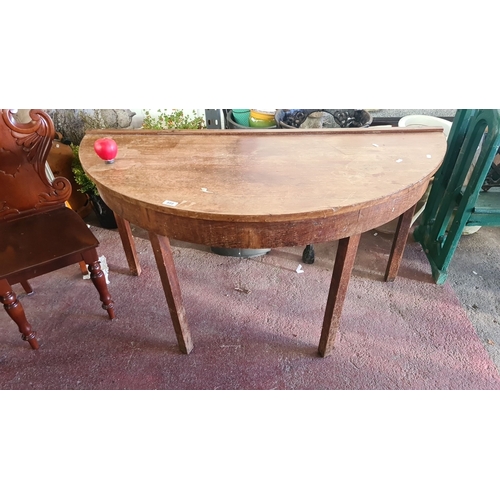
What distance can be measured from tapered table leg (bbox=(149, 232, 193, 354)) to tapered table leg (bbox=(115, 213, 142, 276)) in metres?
0.65

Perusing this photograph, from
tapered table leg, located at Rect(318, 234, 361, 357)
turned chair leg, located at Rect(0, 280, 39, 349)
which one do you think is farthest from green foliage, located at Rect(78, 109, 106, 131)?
tapered table leg, located at Rect(318, 234, 361, 357)

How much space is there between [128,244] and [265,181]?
1.13 metres

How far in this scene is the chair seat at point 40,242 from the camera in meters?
1.51

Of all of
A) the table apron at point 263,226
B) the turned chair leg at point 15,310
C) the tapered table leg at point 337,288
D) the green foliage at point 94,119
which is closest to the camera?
the table apron at point 263,226

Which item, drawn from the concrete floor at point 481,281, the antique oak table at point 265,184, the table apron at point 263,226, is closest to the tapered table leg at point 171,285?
the antique oak table at point 265,184

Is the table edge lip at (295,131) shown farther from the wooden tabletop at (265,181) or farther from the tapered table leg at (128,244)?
the tapered table leg at (128,244)

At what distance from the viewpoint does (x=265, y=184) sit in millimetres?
1228

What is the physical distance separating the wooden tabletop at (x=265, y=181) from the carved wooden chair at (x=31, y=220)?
0.95ft

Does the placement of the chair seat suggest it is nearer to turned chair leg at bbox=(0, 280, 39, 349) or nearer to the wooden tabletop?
turned chair leg at bbox=(0, 280, 39, 349)

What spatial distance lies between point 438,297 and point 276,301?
0.93 m

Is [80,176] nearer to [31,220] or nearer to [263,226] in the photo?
[31,220]

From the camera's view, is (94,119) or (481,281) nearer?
(481,281)

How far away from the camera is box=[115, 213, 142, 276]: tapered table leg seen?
1986 mm

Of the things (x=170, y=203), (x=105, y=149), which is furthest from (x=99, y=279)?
(x=170, y=203)
